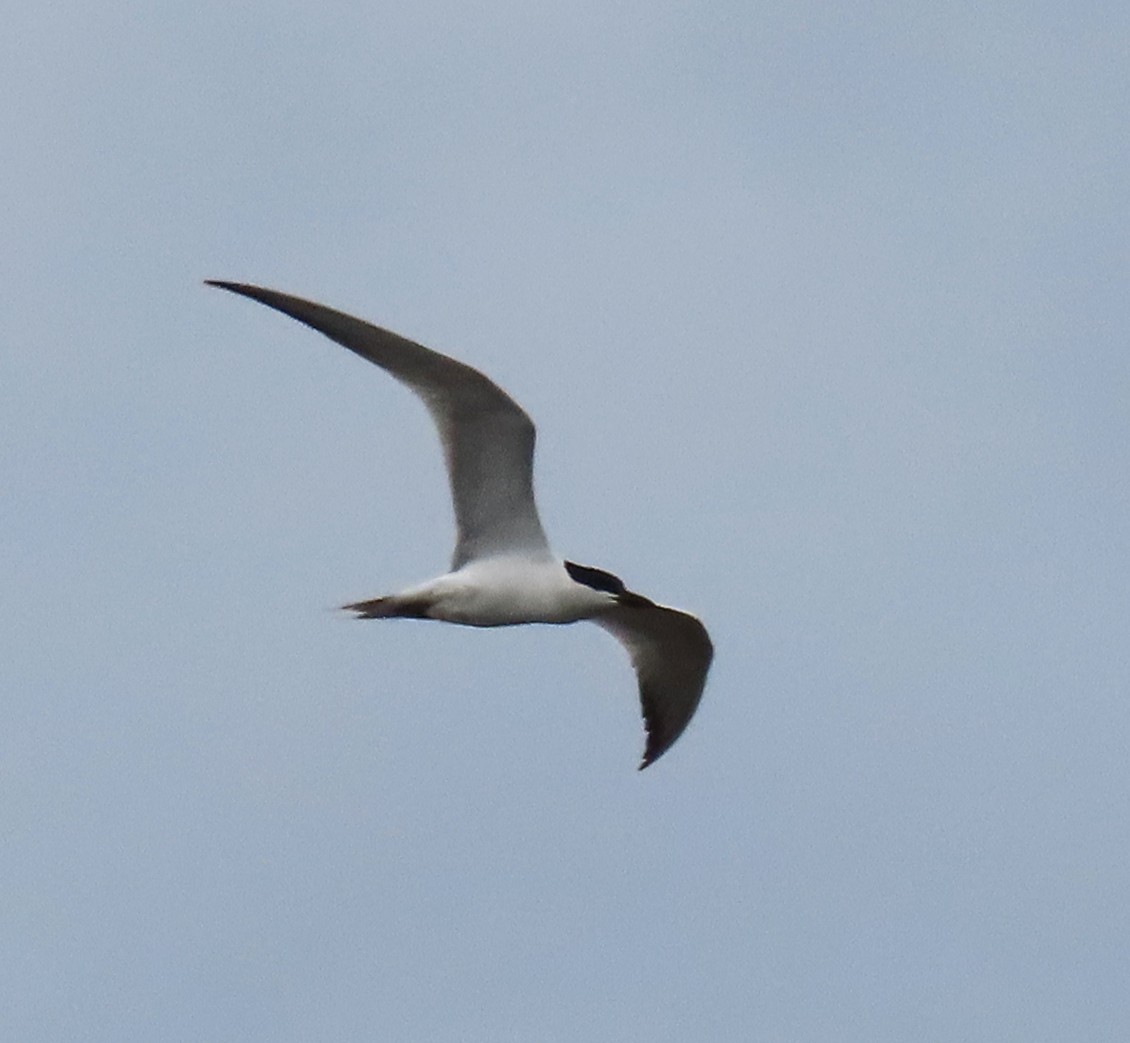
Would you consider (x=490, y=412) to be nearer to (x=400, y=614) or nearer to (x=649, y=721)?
(x=400, y=614)

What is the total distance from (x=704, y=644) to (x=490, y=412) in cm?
318

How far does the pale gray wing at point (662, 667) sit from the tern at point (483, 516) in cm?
25

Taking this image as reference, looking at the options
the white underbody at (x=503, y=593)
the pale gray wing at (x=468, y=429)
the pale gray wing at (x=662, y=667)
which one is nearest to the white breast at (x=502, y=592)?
the white underbody at (x=503, y=593)

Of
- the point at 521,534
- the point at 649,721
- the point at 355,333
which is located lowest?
the point at 649,721

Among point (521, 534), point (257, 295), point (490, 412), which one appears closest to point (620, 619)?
point (521, 534)

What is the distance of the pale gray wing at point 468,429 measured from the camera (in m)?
14.6

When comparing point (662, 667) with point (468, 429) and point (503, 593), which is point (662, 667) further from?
point (468, 429)

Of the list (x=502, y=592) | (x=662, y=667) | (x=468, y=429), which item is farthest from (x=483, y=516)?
(x=662, y=667)

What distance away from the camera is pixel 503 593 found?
16.1 meters

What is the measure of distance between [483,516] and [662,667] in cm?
248

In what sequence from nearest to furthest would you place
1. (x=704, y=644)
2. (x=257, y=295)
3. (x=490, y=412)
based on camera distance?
(x=257, y=295)
(x=490, y=412)
(x=704, y=644)

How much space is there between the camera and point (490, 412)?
1535 centimetres

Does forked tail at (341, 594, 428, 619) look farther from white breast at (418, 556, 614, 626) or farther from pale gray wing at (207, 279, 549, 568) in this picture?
pale gray wing at (207, 279, 549, 568)

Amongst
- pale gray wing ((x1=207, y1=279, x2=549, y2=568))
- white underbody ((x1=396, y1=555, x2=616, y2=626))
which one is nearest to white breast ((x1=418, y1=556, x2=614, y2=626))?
white underbody ((x1=396, y1=555, x2=616, y2=626))
